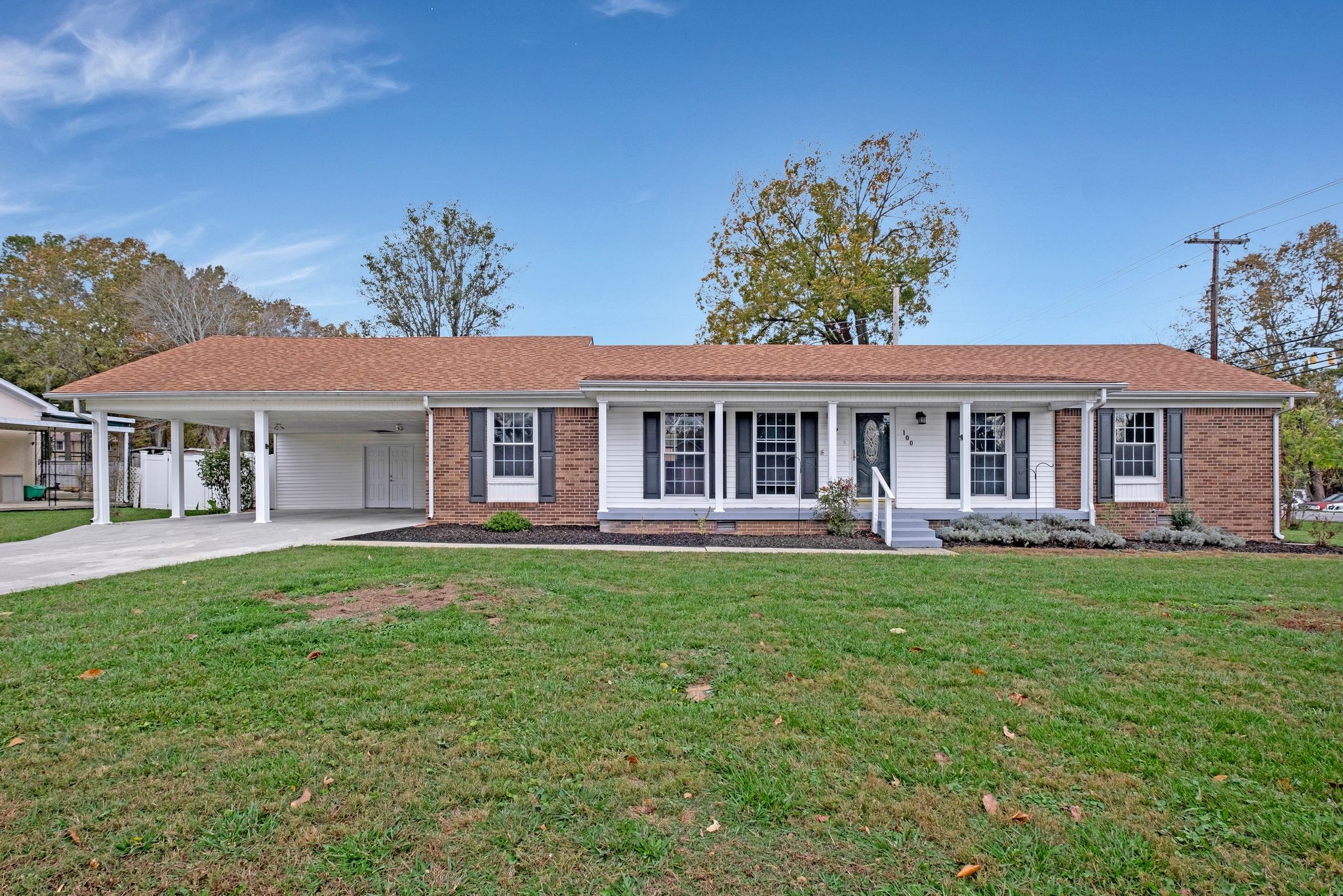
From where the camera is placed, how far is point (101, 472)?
13.8 m

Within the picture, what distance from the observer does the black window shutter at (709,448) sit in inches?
507

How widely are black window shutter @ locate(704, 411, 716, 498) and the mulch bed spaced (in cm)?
136

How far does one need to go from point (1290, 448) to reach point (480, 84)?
84.4ft

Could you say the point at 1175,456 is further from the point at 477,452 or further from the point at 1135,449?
the point at 477,452

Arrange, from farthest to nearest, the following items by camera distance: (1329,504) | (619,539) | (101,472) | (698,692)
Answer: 1. (1329,504)
2. (101,472)
3. (619,539)
4. (698,692)

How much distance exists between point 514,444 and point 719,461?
177 inches

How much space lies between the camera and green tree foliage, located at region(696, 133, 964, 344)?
24.7 metres

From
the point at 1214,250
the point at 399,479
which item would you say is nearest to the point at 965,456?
the point at 399,479

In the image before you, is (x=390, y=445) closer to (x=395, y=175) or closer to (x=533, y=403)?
(x=533, y=403)

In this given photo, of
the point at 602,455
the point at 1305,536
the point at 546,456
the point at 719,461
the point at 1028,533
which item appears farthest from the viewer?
the point at 1305,536

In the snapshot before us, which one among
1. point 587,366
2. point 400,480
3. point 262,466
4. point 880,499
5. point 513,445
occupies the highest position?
point 587,366

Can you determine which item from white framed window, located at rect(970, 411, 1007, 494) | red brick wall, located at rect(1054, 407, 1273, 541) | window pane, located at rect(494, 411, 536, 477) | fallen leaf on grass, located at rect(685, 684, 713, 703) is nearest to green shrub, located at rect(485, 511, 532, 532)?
window pane, located at rect(494, 411, 536, 477)

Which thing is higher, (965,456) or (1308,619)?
(965,456)

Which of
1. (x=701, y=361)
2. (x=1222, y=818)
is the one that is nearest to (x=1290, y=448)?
(x=701, y=361)
